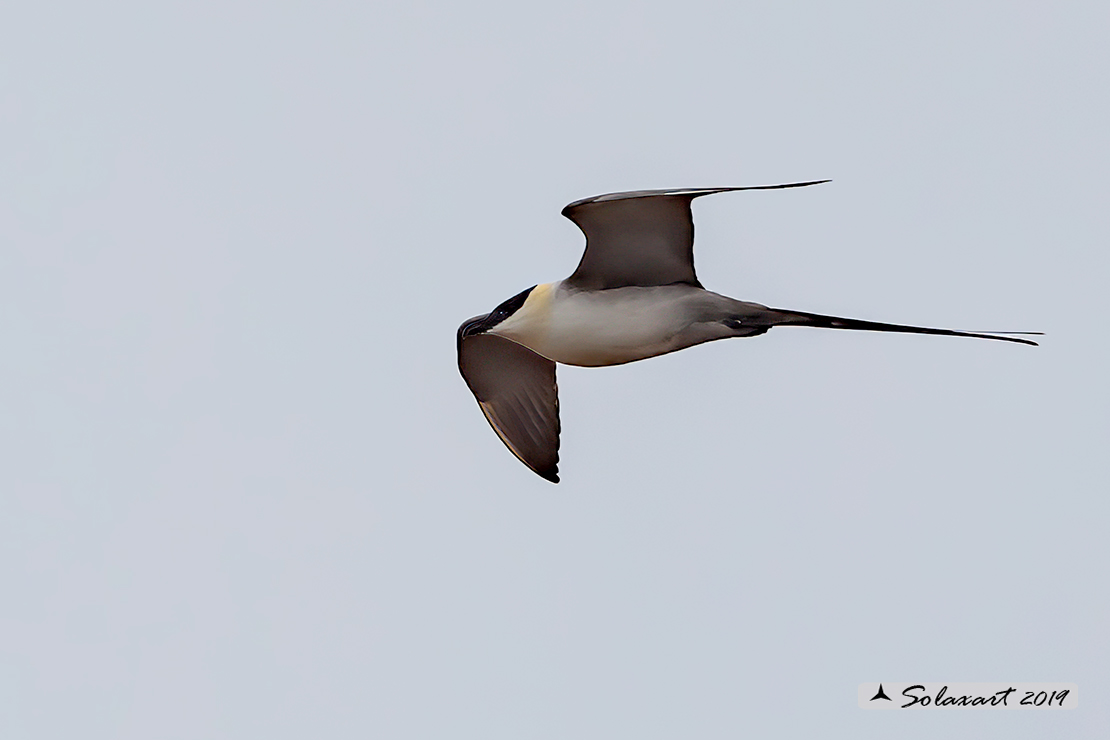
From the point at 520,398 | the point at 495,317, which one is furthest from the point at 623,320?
the point at 520,398

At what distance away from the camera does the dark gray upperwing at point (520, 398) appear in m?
12.3

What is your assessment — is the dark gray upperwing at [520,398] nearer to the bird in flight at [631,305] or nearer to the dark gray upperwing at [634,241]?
the bird in flight at [631,305]

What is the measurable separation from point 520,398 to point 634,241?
8.23ft

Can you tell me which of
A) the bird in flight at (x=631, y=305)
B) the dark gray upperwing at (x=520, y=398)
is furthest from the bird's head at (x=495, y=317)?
the dark gray upperwing at (x=520, y=398)

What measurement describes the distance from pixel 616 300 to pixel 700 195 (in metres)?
1.77

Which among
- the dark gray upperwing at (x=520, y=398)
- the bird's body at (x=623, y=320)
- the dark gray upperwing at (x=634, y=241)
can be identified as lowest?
the dark gray upperwing at (x=520, y=398)

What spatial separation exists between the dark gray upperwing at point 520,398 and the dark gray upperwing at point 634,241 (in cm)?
170

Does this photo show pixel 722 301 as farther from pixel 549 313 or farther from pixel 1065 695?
pixel 1065 695

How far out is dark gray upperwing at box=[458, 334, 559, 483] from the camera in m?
A: 12.3

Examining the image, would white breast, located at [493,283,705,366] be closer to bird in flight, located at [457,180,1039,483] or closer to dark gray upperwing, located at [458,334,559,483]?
bird in flight, located at [457,180,1039,483]

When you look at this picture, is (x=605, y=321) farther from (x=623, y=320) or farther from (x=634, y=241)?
(x=634, y=241)

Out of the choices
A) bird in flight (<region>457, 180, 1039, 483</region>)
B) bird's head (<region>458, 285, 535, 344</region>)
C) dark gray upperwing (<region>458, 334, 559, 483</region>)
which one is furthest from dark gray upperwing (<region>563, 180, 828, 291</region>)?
dark gray upperwing (<region>458, 334, 559, 483</region>)

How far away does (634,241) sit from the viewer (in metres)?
10.4

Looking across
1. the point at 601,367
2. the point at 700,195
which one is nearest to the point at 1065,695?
the point at 601,367
